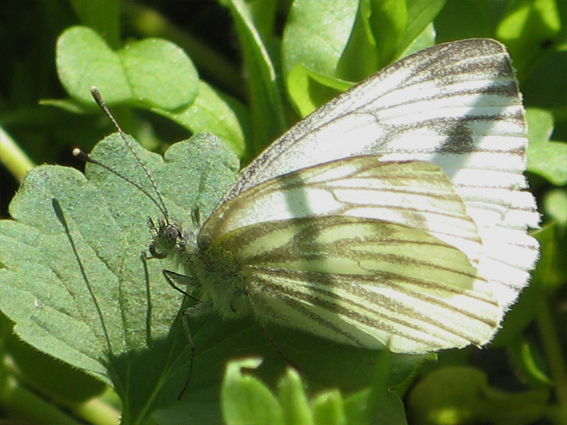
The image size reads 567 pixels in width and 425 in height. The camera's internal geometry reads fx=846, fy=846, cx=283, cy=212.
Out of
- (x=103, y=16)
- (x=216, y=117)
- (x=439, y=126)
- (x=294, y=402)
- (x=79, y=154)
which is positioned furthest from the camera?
(x=103, y=16)

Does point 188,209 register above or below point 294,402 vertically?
below

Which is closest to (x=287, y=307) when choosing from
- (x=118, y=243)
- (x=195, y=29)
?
(x=118, y=243)

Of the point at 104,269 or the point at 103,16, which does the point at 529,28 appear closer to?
the point at 103,16

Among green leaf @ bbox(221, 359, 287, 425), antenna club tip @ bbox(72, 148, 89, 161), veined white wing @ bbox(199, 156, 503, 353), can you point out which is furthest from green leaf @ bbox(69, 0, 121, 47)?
green leaf @ bbox(221, 359, 287, 425)

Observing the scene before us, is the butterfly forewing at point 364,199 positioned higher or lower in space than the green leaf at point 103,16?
lower

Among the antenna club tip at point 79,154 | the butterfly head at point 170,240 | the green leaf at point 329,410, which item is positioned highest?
the antenna club tip at point 79,154

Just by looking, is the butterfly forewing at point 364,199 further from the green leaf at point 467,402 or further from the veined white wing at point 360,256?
the green leaf at point 467,402

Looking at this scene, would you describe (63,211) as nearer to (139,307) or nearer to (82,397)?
(139,307)

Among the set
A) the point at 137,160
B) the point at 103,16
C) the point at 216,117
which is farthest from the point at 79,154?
the point at 103,16

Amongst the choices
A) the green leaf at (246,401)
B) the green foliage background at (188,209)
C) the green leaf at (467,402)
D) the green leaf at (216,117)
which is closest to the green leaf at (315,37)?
the green foliage background at (188,209)


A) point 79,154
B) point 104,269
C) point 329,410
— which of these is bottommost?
point 104,269
